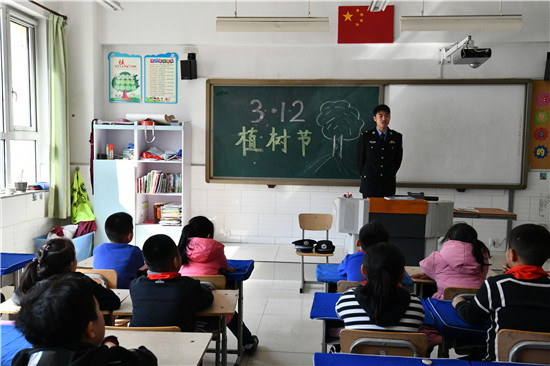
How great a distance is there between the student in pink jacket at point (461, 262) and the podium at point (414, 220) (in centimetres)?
121

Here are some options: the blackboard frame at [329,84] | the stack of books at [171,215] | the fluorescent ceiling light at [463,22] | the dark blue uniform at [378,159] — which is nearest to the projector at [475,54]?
the fluorescent ceiling light at [463,22]

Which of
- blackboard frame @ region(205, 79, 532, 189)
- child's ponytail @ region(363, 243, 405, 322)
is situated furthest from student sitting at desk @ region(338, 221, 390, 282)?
blackboard frame @ region(205, 79, 532, 189)

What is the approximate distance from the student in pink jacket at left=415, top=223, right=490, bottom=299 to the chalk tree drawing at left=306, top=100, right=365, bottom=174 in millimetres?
3092

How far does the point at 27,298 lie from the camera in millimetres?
1277

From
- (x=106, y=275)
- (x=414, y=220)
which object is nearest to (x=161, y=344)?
(x=106, y=275)

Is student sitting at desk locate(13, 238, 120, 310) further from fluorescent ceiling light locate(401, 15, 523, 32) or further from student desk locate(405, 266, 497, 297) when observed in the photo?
fluorescent ceiling light locate(401, 15, 523, 32)

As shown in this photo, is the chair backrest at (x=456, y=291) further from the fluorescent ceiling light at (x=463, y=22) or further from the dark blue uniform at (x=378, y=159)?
the fluorescent ceiling light at (x=463, y=22)

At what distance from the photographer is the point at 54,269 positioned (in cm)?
214

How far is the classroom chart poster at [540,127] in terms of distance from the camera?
536cm

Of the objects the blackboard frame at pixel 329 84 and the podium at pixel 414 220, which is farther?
the blackboard frame at pixel 329 84

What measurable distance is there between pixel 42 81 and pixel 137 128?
4.01 ft

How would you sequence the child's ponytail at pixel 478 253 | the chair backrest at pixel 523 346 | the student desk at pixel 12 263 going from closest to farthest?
1. the chair backrest at pixel 523 346
2. the child's ponytail at pixel 478 253
3. the student desk at pixel 12 263

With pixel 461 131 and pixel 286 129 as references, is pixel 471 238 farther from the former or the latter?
pixel 286 129

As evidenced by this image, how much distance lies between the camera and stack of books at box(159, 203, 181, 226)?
222 inches
